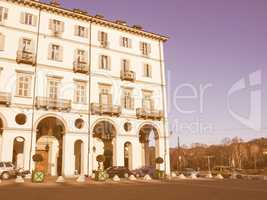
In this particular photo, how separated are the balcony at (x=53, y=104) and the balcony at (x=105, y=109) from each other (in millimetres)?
2720

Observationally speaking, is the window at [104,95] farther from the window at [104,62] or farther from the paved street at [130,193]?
the paved street at [130,193]

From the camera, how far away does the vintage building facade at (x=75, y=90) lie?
2883 centimetres

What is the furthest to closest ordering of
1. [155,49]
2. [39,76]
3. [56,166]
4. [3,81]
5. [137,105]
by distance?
1. [155,49]
2. [137,105]
3. [56,166]
4. [39,76]
5. [3,81]

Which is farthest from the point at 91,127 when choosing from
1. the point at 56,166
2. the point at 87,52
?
the point at 87,52

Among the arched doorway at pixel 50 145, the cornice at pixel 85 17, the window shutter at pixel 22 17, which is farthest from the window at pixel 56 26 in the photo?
the arched doorway at pixel 50 145

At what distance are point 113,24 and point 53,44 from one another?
7.72 m

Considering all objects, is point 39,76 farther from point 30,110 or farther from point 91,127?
point 91,127

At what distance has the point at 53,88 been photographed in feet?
100

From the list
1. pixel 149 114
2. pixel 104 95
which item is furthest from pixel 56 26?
pixel 149 114

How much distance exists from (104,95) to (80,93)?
271cm

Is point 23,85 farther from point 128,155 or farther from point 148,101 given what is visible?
point 148,101

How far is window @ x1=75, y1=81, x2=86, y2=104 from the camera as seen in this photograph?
104ft

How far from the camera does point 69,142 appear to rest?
30.4 metres

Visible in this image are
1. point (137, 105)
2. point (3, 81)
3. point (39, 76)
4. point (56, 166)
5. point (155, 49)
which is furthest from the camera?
point (155, 49)
